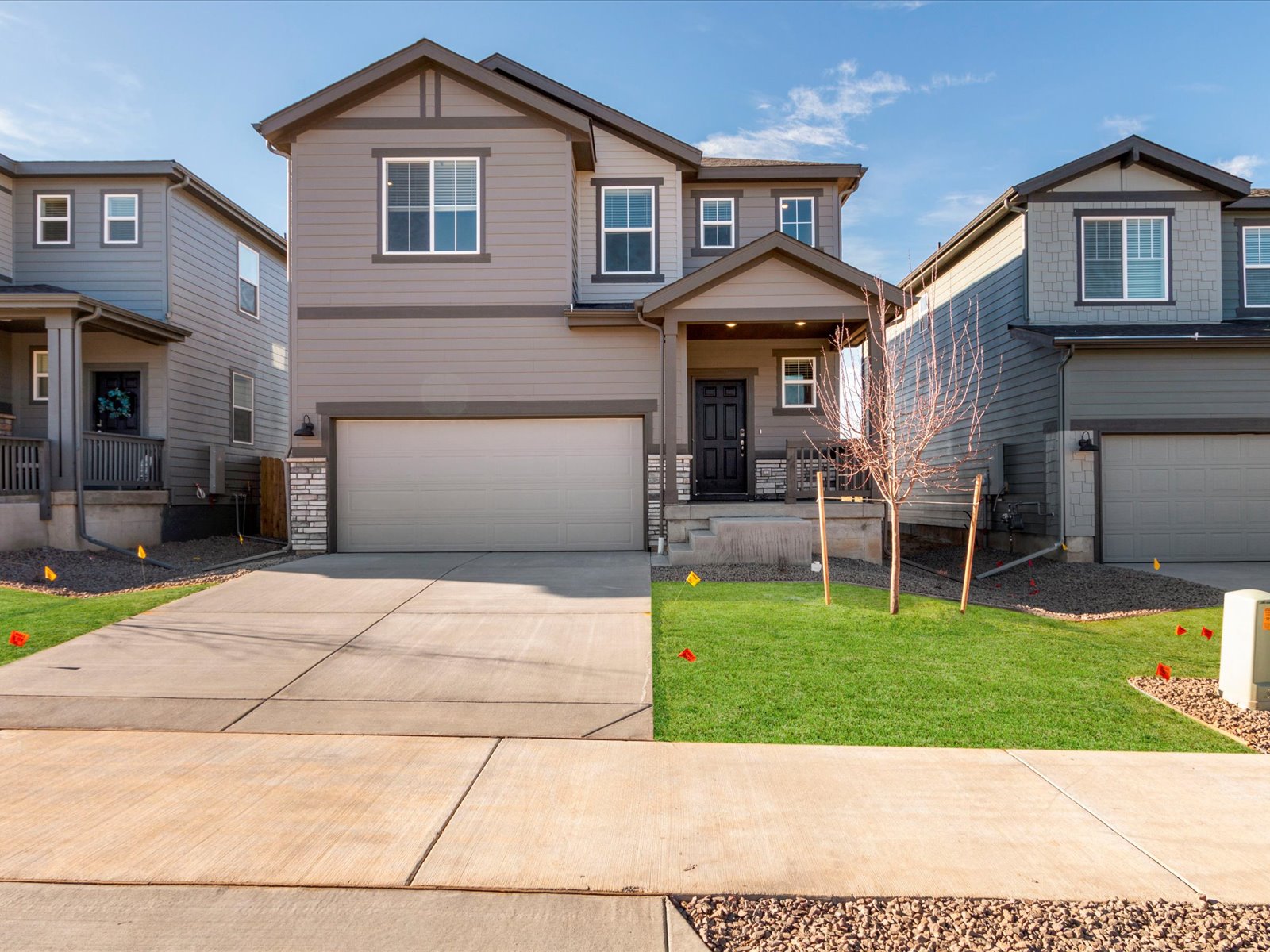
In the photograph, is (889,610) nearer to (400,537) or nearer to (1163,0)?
(400,537)

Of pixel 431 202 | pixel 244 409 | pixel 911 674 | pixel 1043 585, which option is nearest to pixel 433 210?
pixel 431 202

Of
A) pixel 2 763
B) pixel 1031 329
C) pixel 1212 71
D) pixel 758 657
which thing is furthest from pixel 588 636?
pixel 1212 71

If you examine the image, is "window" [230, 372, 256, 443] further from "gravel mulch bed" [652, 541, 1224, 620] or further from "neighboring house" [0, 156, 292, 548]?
"gravel mulch bed" [652, 541, 1224, 620]

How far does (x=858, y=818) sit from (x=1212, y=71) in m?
18.9

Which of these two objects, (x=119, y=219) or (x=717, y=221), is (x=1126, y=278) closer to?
(x=717, y=221)

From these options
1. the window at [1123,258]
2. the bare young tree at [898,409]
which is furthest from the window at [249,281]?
the window at [1123,258]

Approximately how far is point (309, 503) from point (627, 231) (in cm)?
730

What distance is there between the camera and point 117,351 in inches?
643

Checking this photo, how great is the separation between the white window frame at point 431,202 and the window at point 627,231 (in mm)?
2332

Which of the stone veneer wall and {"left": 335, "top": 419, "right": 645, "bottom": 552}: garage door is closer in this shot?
the stone veneer wall

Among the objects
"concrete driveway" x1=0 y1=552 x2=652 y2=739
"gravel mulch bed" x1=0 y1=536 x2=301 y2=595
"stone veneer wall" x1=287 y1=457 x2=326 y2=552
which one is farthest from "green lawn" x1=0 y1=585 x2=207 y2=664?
"stone veneer wall" x1=287 y1=457 x2=326 y2=552

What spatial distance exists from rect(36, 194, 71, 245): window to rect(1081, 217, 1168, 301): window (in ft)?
63.7

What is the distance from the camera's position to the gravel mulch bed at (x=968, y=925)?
9.71 feet

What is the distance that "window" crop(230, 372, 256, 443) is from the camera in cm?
1922
